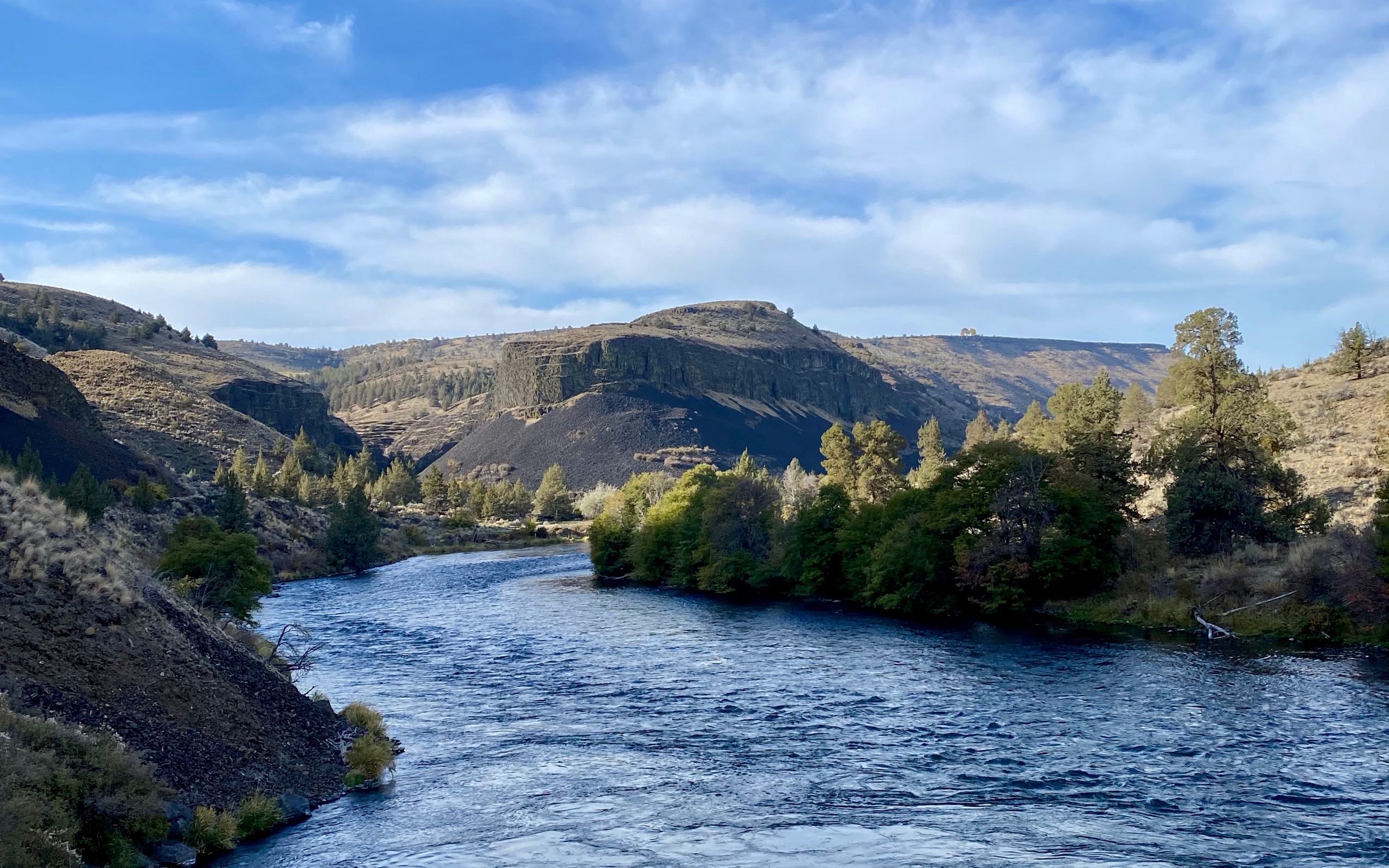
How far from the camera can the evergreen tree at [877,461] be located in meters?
84.9

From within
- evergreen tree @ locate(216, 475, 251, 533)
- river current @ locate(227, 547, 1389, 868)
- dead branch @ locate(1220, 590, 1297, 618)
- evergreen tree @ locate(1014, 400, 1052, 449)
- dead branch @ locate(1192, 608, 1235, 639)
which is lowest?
river current @ locate(227, 547, 1389, 868)

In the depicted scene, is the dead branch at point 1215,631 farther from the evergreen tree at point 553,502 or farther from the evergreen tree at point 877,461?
the evergreen tree at point 553,502

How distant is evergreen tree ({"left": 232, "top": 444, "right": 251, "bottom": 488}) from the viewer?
4577 inches

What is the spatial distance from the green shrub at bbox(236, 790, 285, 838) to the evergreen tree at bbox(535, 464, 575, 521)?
133m

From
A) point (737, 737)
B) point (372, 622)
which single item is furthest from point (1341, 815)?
point (372, 622)

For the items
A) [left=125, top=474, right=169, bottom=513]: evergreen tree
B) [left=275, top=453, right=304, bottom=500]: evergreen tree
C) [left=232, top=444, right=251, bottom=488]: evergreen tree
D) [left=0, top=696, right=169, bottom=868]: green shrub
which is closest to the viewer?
[left=0, top=696, right=169, bottom=868]: green shrub

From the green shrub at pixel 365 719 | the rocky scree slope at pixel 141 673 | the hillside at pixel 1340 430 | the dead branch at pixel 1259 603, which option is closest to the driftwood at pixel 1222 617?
the dead branch at pixel 1259 603

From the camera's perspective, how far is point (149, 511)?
7562 centimetres

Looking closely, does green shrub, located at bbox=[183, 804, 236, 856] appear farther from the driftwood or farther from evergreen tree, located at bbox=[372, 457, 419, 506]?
evergreen tree, located at bbox=[372, 457, 419, 506]

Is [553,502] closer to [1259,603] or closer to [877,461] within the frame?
[877,461]

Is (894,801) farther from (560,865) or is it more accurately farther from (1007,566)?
(1007,566)

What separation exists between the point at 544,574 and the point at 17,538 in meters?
62.1

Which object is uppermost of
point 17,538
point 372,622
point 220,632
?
point 17,538

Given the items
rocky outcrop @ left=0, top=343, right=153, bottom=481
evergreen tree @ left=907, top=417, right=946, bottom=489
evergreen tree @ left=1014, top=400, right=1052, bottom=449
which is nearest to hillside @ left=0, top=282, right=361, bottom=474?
rocky outcrop @ left=0, top=343, right=153, bottom=481
